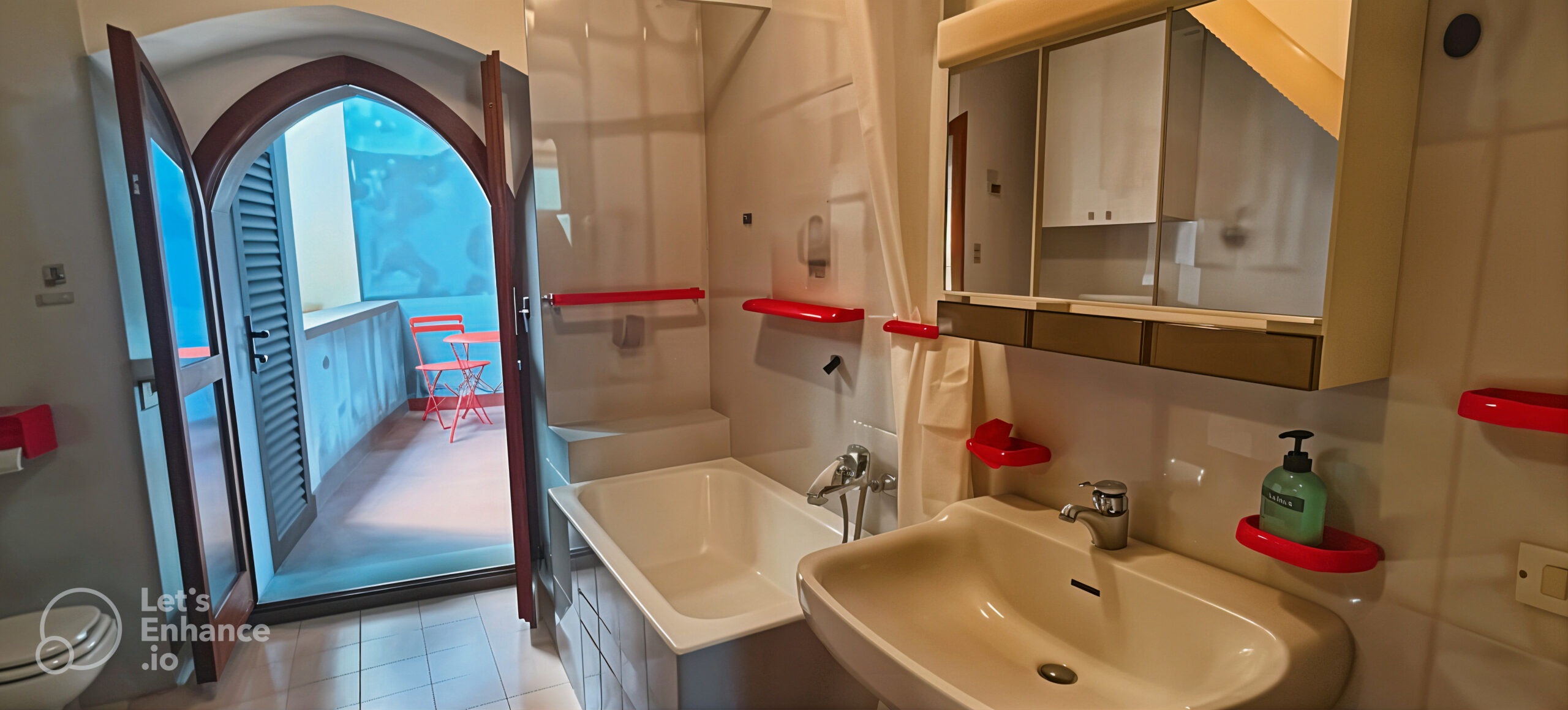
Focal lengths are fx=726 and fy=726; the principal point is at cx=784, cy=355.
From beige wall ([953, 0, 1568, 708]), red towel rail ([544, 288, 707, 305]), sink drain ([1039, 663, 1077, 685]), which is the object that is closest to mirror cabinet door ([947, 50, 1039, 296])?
beige wall ([953, 0, 1568, 708])

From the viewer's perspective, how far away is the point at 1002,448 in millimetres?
1361

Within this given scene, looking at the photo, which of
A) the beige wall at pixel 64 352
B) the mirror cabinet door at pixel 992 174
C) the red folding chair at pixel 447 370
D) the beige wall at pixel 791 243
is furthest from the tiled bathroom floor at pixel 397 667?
the red folding chair at pixel 447 370

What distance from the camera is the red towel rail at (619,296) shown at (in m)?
2.49

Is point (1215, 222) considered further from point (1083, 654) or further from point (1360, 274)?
point (1083, 654)

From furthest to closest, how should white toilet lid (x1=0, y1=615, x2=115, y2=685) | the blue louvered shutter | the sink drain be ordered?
the blue louvered shutter, white toilet lid (x1=0, y1=615, x2=115, y2=685), the sink drain

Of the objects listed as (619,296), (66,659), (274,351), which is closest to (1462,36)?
(619,296)

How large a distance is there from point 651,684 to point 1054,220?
124 cm

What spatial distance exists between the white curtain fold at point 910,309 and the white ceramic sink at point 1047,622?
0.11 meters

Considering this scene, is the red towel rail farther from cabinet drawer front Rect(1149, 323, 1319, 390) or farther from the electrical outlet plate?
the electrical outlet plate

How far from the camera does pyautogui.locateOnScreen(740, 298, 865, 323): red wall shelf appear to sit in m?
1.85

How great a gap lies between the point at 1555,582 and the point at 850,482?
3.97 ft

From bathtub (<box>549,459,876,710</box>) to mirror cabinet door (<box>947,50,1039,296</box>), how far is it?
2.64ft

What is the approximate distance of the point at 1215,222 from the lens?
96cm

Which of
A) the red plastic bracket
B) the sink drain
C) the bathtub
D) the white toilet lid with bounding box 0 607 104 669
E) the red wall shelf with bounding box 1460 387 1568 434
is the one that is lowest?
the white toilet lid with bounding box 0 607 104 669
